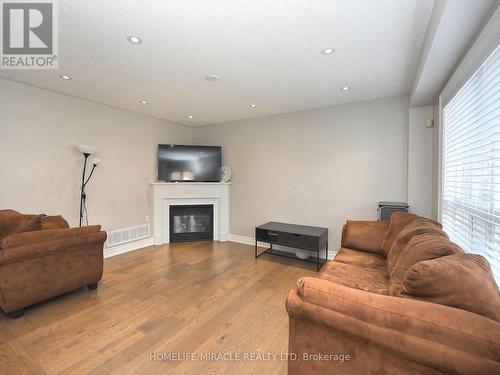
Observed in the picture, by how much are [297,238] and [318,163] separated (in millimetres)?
1272

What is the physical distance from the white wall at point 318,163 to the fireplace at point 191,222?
476 millimetres

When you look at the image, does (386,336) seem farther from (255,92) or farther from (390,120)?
(390,120)

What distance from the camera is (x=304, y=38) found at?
1.82m

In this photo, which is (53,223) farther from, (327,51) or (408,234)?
(408,234)

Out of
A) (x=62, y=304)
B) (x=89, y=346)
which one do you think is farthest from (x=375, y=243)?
(x=62, y=304)

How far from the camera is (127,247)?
3.83m

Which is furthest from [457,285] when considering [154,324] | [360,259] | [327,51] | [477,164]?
[154,324]

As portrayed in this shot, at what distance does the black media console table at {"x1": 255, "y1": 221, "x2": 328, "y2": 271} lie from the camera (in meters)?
3.19

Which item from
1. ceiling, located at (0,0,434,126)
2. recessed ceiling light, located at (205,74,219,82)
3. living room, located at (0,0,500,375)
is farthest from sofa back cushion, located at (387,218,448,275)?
A: recessed ceiling light, located at (205,74,219,82)

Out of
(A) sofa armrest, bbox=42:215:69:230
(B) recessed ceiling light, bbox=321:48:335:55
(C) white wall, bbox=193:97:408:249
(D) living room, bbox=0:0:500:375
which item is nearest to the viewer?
(D) living room, bbox=0:0:500:375

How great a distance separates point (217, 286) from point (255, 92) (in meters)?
2.51

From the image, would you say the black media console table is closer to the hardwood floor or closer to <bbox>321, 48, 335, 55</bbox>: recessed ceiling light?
the hardwood floor

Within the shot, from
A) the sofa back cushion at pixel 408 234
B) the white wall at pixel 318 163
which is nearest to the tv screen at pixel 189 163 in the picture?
the white wall at pixel 318 163

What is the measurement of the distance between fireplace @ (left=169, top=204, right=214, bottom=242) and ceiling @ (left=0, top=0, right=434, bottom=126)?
2.11 m
